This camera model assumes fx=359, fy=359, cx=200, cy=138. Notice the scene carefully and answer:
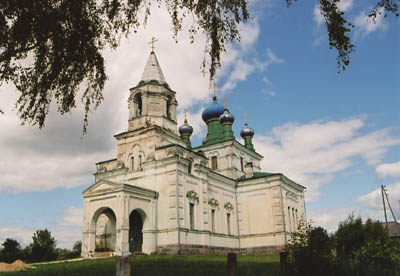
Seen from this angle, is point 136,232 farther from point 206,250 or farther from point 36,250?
point 36,250

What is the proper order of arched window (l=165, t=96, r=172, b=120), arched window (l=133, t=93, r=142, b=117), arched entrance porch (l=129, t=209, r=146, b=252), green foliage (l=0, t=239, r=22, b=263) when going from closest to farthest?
arched entrance porch (l=129, t=209, r=146, b=252) → arched window (l=133, t=93, r=142, b=117) → arched window (l=165, t=96, r=172, b=120) → green foliage (l=0, t=239, r=22, b=263)

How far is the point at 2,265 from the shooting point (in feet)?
56.6

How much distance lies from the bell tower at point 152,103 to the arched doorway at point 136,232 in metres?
5.87

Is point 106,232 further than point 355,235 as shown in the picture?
Yes

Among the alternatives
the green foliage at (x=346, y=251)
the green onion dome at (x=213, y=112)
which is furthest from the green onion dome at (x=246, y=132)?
the green foliage at (x=346, y=251)

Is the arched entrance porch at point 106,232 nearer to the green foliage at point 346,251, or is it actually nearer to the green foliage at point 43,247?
the green foliage at point 43,247

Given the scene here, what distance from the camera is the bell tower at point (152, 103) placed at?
24.1 metres

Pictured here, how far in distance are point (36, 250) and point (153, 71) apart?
19412 millimetres

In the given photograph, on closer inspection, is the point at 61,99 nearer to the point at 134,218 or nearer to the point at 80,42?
the point at 80,42

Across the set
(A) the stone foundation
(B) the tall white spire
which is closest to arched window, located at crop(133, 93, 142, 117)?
(B) the tall white spire

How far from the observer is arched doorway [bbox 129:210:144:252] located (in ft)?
72.3

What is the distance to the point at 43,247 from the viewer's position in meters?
31.9

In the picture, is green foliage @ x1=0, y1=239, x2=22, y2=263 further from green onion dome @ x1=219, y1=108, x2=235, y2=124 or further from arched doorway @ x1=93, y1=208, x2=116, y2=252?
green onion dome @ x1=219, y1=108, x2=235, y2=124

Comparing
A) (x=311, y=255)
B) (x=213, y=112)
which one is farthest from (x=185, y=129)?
(x=311, y=255)
